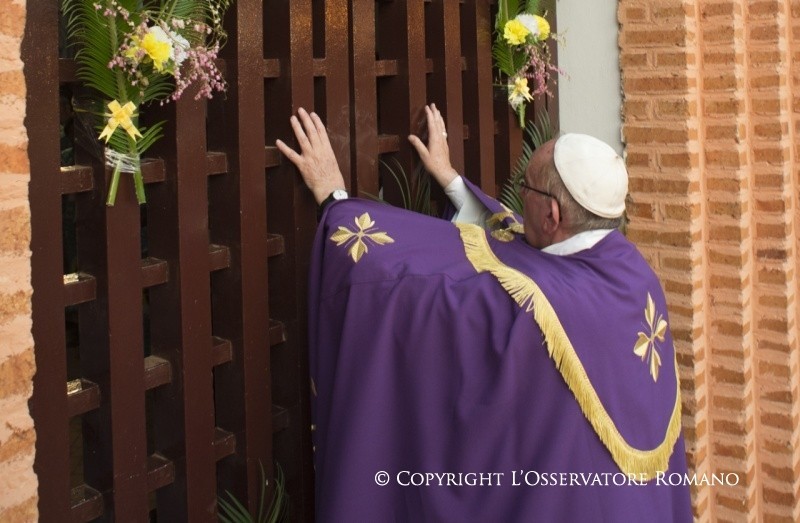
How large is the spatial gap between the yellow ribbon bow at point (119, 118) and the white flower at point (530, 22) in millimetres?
1788

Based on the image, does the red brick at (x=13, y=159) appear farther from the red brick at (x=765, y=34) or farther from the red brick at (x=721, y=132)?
the red brick at (x=765, y=34)

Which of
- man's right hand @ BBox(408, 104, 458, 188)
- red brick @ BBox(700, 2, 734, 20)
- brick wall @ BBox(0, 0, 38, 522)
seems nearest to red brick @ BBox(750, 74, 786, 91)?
red brick @ BBox(700, 2, 734, 20)

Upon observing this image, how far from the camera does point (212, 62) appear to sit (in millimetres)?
2760

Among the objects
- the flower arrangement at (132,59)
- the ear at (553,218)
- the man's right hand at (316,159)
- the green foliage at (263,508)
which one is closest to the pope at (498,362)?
the ear at (553,218)

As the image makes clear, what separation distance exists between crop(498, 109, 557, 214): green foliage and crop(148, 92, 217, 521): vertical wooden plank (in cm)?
151

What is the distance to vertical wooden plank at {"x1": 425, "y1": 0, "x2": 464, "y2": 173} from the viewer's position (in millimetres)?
3738

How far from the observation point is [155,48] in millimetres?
2514

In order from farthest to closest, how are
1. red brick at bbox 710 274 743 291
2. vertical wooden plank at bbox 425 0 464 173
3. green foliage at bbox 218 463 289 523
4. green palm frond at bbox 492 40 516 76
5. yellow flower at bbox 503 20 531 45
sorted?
red brick at bbox 710 274 743 291 < green palm frond at bbox 492 40 516 76 < yellow flower at bbox 503 20 531 45 < vertical wooden plank at bbox 425 0 464 173 < green foliage at bbox 218 463 289 523

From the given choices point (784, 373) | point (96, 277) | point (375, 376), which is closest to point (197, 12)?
point (96, 277)

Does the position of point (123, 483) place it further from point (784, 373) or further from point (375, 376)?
point (784, 373)

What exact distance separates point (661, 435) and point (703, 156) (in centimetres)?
173

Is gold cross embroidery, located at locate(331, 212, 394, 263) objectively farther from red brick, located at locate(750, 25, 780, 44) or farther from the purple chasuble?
red brick, located at locate(750, 25, 780, 44)

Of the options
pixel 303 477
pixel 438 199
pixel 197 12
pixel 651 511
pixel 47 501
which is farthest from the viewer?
pixel 438 199

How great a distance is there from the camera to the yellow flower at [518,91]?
3975 millimetres
